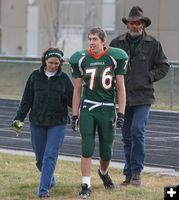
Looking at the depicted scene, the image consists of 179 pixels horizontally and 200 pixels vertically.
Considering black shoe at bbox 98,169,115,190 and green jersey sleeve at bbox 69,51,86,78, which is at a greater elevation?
green jersey sleeve at bbox 69,51,86,78

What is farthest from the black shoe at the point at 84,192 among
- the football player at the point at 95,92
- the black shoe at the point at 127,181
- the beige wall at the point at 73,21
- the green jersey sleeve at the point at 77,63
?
the beige wall at the point at 73,21

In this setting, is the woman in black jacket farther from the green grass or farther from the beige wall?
the beige wall

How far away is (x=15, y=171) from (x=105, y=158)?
1926mm

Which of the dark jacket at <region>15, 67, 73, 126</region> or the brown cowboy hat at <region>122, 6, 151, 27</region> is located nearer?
the dark jacket at <region>15, 67, 73, 126</region>

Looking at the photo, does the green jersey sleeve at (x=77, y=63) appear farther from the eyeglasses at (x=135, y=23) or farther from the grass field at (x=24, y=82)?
the grass field at (x=24, y=82)

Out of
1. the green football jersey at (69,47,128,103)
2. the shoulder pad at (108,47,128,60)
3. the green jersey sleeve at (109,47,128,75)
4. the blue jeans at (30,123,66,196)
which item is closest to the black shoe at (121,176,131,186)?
the blue jeans at (30,123,66,196)

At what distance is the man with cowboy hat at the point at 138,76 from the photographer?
9.77 m

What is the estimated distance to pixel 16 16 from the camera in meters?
51.5

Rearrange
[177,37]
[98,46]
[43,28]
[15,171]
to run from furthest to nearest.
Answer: [43,28], [177,37], [15,171], [98,46]

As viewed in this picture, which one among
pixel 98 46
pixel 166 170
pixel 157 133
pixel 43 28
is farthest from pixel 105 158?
pixel 43 28

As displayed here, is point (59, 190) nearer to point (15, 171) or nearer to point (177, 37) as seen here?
point (15, 171)

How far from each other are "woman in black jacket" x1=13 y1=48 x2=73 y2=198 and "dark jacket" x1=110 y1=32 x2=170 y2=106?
91cm

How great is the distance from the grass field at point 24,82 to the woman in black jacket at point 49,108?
51.5ft

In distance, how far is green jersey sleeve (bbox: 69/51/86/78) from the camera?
905 cm
